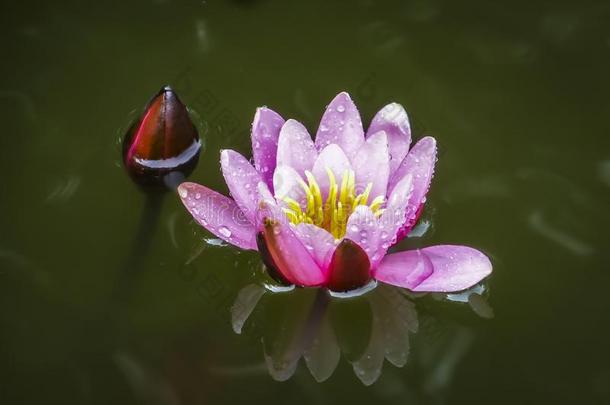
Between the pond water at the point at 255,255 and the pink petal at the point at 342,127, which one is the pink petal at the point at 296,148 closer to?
the pink petal at the point at 342,127

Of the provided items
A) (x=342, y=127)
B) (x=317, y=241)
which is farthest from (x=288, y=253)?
(x=342, y=127)

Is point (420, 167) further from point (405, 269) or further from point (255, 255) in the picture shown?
point (255, 255)

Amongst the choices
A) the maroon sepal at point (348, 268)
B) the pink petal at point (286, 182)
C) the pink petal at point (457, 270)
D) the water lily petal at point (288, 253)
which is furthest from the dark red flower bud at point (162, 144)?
the pink petal at point (457, 270)

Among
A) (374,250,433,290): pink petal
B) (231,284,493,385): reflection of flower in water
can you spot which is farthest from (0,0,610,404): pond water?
(374,250,433,290): pink petal

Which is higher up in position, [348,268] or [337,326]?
[348,268]

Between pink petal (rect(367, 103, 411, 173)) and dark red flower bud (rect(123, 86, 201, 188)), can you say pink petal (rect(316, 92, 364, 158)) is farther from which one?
dark red flower bud (rect(123, 86, 201, 188))
